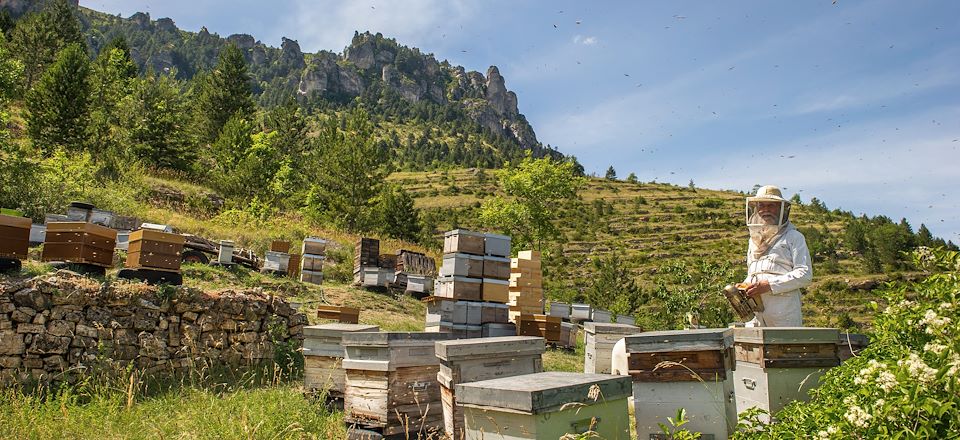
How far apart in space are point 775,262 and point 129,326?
925 centimetres

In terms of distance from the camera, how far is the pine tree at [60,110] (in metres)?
32.2

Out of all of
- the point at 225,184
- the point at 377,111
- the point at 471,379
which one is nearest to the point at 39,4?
the point at 377,111

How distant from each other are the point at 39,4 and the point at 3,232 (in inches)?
5526

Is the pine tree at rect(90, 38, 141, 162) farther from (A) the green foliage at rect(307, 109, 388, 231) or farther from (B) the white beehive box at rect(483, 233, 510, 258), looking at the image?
(B) the white beehive box at rect(483, 233, 510, 258)

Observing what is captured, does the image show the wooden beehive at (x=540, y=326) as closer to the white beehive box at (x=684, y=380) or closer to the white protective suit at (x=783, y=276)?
the white protective suit at (x=783, y=276)

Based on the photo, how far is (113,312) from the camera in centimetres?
895

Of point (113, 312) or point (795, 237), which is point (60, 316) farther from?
point (795, 237)

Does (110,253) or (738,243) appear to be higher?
(738,243)

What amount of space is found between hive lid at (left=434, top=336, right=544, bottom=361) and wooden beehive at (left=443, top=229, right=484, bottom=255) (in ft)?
19.8

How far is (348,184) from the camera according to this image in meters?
39.1

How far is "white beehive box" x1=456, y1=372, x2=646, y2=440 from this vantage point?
11.4ft

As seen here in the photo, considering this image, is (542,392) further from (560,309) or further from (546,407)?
(560,309)

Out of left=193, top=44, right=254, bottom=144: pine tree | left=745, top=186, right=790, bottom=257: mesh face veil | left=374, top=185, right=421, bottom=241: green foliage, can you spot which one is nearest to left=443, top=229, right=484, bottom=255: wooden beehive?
left=745, top=186, right=790, bottom=257: mesh face veil

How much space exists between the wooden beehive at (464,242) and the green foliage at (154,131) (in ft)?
99.6
